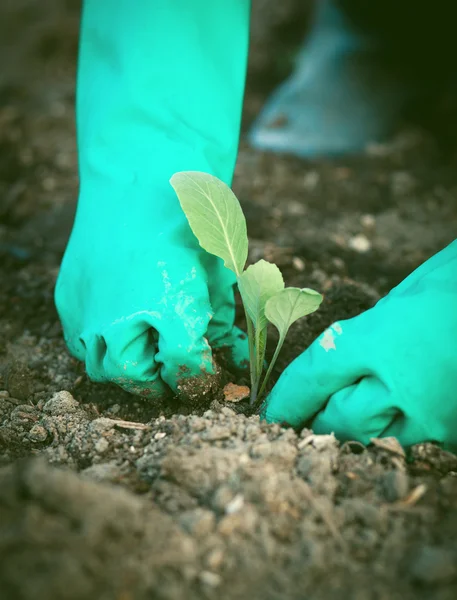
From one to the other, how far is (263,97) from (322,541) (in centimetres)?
296

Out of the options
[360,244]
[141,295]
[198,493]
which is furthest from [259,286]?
[360,244]

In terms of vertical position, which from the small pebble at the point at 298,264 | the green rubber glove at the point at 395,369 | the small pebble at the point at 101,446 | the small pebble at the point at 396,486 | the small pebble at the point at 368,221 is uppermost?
the green rubber glove at the point at 395,369

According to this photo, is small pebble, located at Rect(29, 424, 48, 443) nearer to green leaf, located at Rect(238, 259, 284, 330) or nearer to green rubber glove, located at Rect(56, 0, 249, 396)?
green rubber glove, located at Rect(56, 0, 249, 396)

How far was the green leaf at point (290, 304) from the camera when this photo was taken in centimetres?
111

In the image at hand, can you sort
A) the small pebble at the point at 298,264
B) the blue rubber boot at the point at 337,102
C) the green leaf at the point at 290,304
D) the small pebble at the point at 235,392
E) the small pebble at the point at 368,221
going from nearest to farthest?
the green leaf at the point at 290,304 → the small pebble at the point at 235,392 → the small pebble at the point at 298,264 → the small pebble at the point at 368,221 → the blue rubber boot at the point at 337,102

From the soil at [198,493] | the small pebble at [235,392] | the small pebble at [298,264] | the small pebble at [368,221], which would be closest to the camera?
the soil at [198,493]

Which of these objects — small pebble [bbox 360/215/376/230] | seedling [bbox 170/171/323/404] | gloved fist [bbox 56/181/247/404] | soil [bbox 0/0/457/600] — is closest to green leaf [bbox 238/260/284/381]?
seedling [bbox 170/171/323/404]

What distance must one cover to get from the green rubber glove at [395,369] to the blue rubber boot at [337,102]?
1898 mm

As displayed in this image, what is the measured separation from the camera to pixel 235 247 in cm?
121

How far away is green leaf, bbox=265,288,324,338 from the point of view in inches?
43.6

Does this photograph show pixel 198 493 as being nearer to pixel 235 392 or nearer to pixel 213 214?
pixel 235 392

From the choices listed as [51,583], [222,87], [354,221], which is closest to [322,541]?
[51,583]

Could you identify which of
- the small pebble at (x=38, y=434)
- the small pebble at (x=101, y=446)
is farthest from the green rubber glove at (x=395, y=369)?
the small pebble at (x=38, y=434)

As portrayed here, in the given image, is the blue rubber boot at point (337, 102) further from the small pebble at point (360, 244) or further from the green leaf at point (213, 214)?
the green leaf at point (213, 214)
